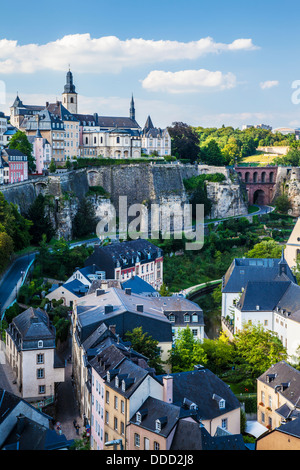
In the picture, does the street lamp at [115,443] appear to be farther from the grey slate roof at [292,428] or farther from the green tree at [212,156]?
the green tree at [212,156]

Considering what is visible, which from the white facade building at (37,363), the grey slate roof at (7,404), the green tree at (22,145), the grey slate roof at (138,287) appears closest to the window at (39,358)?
the white facade building at (37,363)

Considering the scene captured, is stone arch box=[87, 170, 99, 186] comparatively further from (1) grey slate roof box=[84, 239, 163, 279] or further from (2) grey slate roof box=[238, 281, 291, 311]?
(2) grey slate roof box=[238, 281, 291, 311]

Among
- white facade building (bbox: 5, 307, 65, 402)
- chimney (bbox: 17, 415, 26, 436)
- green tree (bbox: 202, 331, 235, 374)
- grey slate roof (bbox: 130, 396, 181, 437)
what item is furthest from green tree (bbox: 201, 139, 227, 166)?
chimney (bbox: 17, 415, 26, 436)

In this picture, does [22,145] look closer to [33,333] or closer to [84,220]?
[84,220]

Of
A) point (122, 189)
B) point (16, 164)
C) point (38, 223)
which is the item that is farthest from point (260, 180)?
point (38, 223)

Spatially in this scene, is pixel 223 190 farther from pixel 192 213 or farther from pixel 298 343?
pixel 298 343

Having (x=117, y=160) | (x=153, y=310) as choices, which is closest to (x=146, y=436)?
(x=153, y=310)
